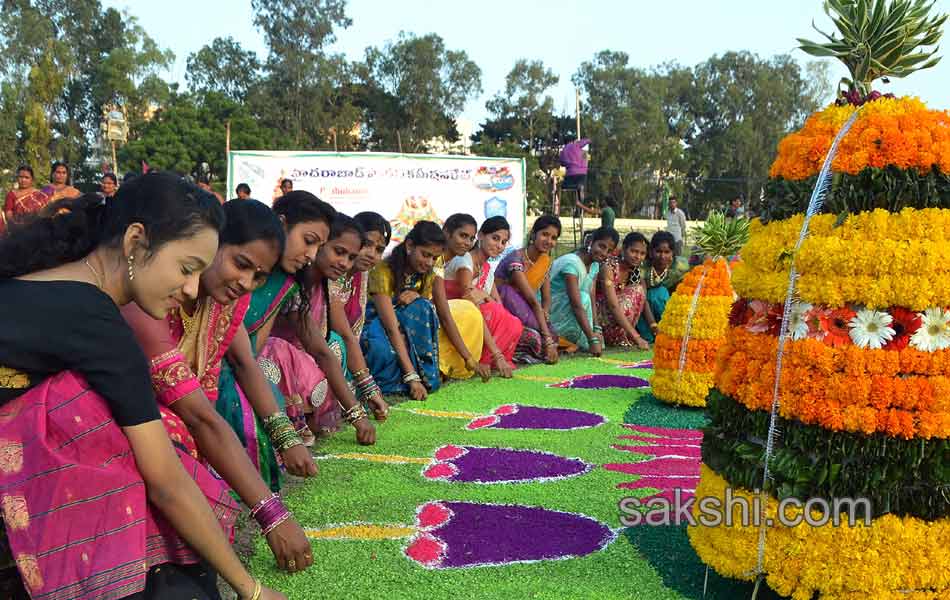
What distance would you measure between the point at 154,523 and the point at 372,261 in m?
3.84

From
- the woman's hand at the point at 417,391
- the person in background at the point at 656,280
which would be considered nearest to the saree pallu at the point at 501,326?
the woman's hand at the point at 417,391

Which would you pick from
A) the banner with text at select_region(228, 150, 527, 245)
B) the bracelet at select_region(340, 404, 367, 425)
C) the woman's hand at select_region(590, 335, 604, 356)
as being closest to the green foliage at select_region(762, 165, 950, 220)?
the bracelet at select_region(340, 404, 367, 425)

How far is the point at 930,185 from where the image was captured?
2.73m

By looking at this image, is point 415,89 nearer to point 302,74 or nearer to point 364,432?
point 302,74

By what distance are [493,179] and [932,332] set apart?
14051mm

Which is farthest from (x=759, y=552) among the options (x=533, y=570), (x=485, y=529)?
(x=485, y=529)

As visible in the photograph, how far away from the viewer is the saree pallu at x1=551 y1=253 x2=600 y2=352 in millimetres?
9312

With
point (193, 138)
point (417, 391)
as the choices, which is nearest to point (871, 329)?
point (417, 391)

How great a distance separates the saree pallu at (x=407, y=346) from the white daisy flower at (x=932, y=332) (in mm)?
4601

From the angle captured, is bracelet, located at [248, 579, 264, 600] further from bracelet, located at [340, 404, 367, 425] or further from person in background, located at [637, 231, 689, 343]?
person in background, located at [637, 231, 689, 343]

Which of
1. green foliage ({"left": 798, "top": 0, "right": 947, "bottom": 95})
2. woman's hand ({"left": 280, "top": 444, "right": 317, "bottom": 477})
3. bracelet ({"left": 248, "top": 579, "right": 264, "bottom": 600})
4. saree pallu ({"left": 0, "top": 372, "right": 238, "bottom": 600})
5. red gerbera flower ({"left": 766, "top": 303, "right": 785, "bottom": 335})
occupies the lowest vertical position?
woman's hand ({"left": 280, "top": 444, "right": 317, "bottom": 477})

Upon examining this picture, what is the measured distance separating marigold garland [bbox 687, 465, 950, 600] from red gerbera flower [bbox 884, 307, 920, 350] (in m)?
0.56

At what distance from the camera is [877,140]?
2793 millimetres

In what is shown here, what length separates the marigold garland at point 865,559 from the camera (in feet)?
8.70
